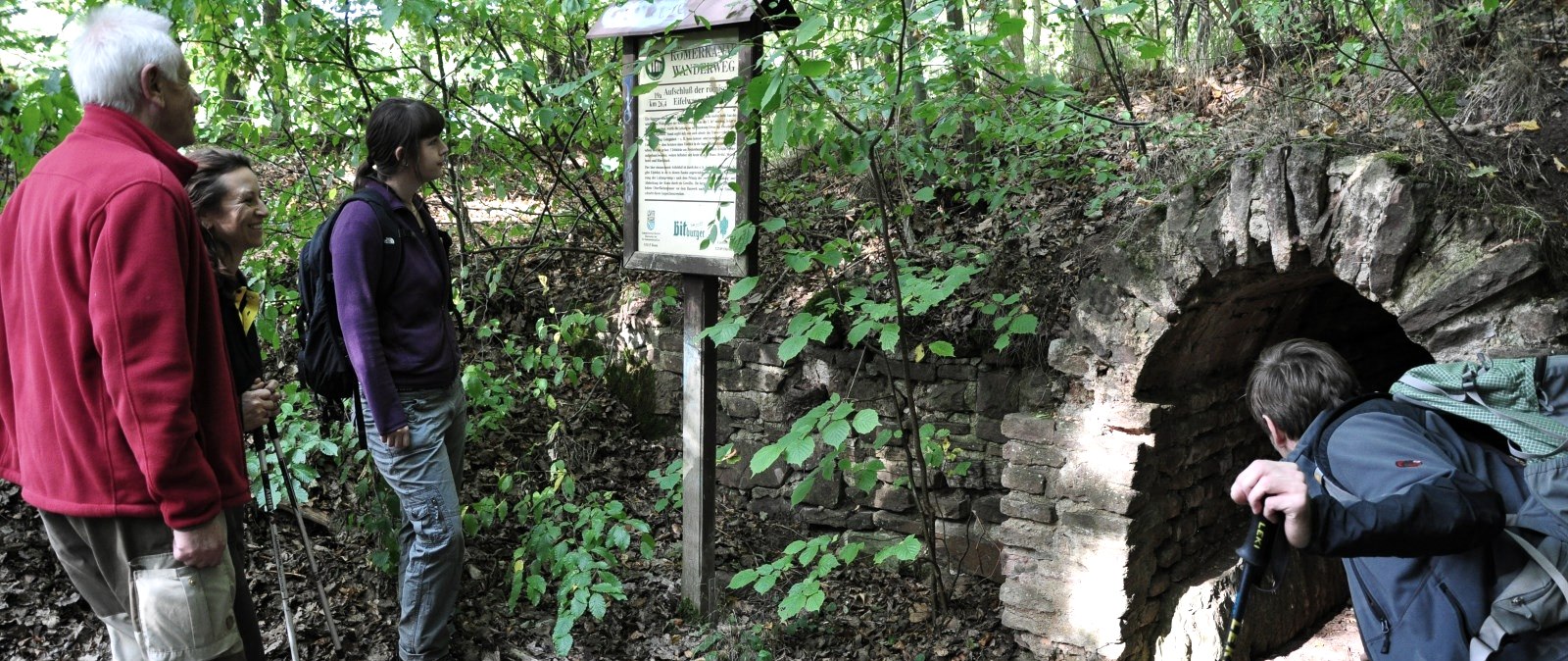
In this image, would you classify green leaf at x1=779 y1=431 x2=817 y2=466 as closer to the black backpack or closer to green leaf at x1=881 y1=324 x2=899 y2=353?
green leaf at x1=881 y1=324 x2=899 y2=353

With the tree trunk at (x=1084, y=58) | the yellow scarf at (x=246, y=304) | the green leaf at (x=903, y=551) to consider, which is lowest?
the green leaf at (x=903, y=551)

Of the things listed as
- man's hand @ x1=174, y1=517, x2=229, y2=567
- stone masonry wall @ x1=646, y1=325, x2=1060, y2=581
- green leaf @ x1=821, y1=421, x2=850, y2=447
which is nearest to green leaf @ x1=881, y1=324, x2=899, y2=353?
green leaf @ x1=821, y1=421, x2=850, y2=447

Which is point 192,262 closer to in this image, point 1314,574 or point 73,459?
point 73,459

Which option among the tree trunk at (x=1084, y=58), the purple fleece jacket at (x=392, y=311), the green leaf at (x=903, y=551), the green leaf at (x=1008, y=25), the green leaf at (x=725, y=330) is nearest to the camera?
the green leaf at (x=1008, y=25)

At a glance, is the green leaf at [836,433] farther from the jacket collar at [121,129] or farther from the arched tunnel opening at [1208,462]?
the jacket collar at [121,129]

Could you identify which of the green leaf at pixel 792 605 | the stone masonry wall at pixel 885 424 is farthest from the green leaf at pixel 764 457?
the stone masonry wall at pixel 885 424

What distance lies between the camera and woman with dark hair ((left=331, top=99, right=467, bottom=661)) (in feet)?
9.98

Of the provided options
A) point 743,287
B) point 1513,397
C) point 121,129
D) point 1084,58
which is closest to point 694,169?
point 743,287

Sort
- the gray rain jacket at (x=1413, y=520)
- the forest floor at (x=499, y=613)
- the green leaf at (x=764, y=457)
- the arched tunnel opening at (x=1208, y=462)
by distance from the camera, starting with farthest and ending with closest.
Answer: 1. the arched tunnel opening at (x=1208, y=462)
2. the forest floor at (x=499, y=613)
3. the green leaf at (x=764, y=457)
4. the gray rain jacket at (x=1413, y=520)

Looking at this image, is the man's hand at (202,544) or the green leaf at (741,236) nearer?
the man's hand at (202,544)

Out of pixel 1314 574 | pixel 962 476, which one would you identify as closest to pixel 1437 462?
pixel 962 476

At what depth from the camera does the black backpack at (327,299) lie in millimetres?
3111

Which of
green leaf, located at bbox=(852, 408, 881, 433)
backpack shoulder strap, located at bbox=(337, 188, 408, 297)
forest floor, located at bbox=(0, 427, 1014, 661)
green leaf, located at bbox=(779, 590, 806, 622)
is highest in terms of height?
backpack shoulder strap, located at bbox=(337, 188, 408, 297)

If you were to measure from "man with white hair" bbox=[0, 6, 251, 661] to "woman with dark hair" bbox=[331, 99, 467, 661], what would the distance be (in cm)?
88
